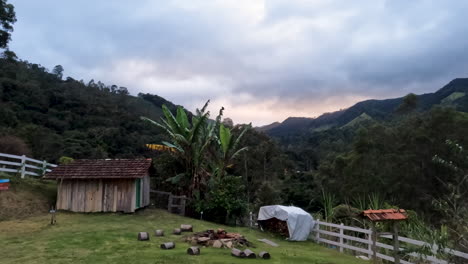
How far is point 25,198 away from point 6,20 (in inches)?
465

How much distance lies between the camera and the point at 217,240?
31.7 ft

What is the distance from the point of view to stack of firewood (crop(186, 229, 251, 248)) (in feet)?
31.3

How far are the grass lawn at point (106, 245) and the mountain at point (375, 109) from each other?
24.1 metres

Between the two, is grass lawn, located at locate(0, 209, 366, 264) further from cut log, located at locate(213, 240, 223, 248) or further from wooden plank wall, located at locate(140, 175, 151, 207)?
wooden plank wall, located at locate(140, 175, 151, 207)

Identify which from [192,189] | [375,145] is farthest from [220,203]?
[375,145]

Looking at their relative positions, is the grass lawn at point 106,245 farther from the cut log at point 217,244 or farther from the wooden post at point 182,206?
the wooden post at point 182,206

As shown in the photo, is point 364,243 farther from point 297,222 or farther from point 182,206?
point 182,206

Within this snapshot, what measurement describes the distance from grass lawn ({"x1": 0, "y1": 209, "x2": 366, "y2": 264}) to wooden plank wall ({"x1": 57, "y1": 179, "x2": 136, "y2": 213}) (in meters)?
0.72

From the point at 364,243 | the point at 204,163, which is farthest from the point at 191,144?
the point at 364,243

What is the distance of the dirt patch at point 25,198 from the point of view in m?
13.2

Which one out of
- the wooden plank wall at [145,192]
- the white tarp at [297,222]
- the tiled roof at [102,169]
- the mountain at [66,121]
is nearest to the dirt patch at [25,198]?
the tiled roof at [102,169]

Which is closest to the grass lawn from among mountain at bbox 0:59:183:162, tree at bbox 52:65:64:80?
mountain at bbox 0:59:183:162

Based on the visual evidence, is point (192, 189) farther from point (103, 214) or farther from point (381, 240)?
point (381, 240)

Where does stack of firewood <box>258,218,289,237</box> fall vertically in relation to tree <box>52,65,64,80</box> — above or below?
below
